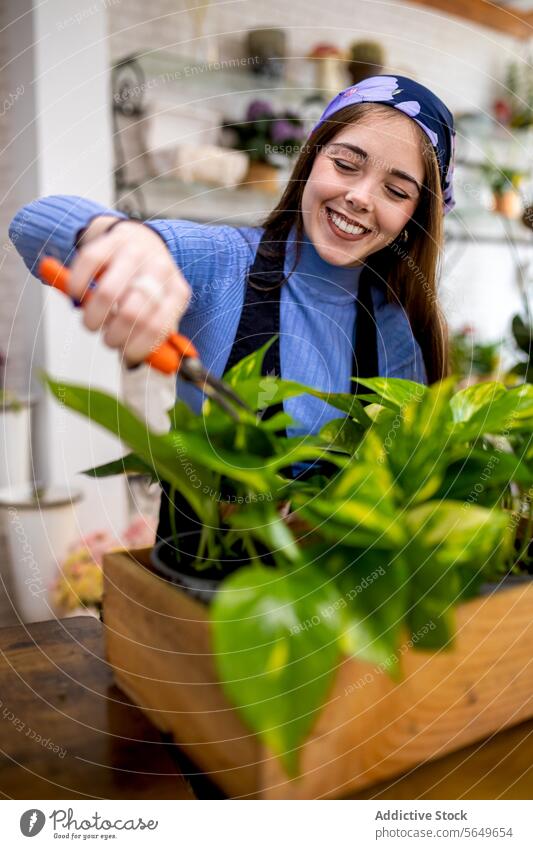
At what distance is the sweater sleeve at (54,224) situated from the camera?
451 millimetres

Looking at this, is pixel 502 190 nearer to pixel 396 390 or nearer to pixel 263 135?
pixel 263 135

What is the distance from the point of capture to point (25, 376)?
1.73m

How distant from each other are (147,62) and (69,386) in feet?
5.48

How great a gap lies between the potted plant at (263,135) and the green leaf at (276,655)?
5.42 ft

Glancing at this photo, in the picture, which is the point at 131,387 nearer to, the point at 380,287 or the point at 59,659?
the point at 380,287

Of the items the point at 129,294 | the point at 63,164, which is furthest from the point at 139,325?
the point at 63,164

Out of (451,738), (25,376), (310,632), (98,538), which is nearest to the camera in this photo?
(310,632)

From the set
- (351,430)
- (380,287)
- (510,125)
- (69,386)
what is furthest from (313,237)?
(510,125)

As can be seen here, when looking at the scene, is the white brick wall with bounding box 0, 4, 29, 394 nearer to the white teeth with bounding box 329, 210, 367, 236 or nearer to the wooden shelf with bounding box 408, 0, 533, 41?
the white teeth with bounding box 329, 210, 367, 236

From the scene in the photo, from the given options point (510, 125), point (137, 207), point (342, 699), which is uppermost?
point (510, 125)

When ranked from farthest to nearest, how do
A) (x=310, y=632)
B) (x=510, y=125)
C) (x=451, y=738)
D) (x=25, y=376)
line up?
1. (x=510, y=125)
2. (x=25, y=376)
3. (x=451, y=738)
4. (x=310, y=632)

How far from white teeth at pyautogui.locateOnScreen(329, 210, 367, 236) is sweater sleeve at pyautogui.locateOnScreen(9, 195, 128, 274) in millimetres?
240

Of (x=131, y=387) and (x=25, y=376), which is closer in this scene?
(x=131, y=387)

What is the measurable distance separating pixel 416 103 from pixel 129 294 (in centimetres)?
37
